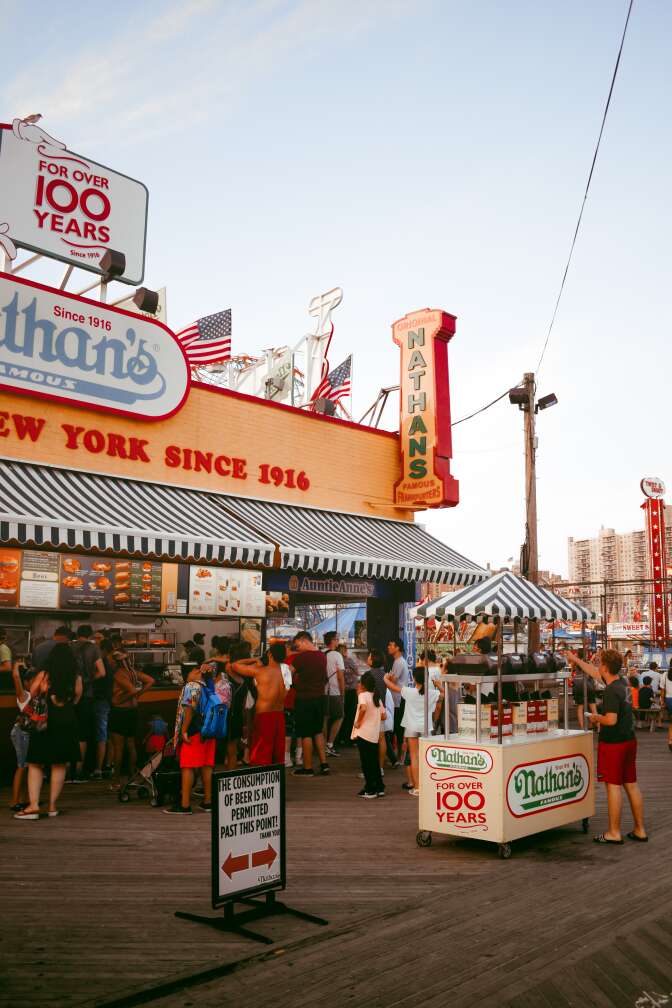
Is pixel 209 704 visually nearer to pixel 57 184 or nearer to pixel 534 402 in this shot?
pixel 57 184

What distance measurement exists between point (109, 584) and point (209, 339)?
4818 millimetres

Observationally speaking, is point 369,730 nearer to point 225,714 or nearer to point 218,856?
point 225,714

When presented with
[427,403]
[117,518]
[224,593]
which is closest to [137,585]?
[224,593]

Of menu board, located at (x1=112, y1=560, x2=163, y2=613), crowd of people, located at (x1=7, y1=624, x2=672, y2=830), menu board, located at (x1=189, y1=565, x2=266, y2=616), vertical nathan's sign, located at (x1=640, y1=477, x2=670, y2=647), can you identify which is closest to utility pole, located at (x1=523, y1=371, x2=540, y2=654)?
crowd of people, located at (x1=7, y1=624, x2=672, y2=830)

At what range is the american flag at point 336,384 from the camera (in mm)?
16714

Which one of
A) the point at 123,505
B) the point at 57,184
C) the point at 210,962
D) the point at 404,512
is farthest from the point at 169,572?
the point at 210,962

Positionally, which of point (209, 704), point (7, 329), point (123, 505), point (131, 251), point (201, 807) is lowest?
point (201, 807)

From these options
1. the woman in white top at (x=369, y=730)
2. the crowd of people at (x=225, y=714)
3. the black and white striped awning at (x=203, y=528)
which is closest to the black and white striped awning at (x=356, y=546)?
the black and white striped awning at (x=203, y=528)

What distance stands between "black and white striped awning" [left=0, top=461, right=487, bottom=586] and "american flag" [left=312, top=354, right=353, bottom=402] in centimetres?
291

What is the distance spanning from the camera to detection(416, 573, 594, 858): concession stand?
7492 millimetres

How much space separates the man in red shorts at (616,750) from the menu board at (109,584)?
785cm

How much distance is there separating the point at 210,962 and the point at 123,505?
289 inches

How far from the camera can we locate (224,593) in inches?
564

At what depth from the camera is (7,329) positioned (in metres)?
10.7
